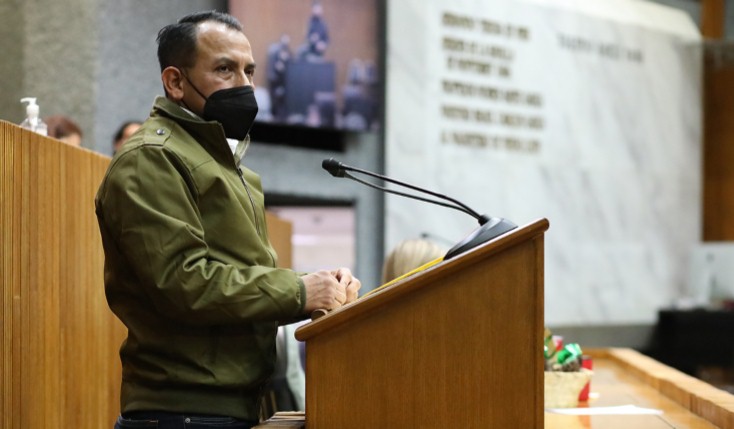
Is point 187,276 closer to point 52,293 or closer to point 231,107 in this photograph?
point 231,107

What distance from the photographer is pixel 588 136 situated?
932cm

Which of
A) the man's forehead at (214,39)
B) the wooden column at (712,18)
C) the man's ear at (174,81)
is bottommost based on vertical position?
the man's ear at (174,81)

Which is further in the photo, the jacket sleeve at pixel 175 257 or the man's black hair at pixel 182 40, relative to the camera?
the man's black hair at pixel 182 40

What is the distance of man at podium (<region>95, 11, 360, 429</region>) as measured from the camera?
5.88 ft

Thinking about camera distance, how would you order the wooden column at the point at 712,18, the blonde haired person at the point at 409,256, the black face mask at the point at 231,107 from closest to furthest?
the black face mask at the point at 231,107
the blonde haired person at the point at 409,256
the wooden column at the point at 712,18

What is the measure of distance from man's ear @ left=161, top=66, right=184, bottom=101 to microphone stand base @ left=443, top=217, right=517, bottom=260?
667 millimetres

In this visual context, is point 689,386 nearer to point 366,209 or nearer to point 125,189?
point 125,189

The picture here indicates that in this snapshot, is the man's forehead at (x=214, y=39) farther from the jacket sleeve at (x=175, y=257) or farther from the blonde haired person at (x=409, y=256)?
the blonde haired person at (x=409, y=256)

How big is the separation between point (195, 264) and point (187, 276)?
3 cm

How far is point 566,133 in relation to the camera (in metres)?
9.15

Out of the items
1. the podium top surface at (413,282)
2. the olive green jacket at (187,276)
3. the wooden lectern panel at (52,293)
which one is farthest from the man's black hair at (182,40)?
the podium top surface at (413,282)

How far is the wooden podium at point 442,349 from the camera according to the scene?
173cm

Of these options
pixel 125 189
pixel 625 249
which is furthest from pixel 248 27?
pixel 125 189

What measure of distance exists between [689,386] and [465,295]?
1573mm
